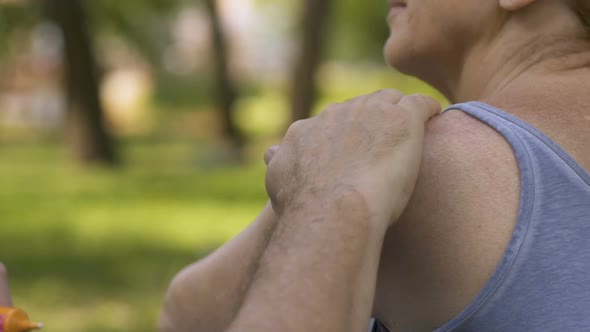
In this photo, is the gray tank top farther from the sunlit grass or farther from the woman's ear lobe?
the sunlit grass

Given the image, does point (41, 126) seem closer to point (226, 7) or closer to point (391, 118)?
point (226, 7)

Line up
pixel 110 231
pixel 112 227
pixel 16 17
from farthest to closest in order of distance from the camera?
pixel 16 17 → pixel 112 227 → pixel 110 231

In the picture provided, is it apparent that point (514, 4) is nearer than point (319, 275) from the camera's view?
No

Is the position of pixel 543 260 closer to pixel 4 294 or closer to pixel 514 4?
pixel 514 4

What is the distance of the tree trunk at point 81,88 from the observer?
503 inches

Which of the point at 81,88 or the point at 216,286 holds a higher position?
the point at 81,88

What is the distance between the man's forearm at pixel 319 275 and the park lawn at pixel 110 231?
4.34 m

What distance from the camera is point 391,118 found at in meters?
1.40

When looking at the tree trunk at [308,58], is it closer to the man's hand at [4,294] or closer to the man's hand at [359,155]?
the man's hand at [4,294]

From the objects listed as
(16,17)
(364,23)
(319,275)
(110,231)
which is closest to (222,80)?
(16,17)

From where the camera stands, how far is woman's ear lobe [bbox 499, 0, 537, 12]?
1649mm

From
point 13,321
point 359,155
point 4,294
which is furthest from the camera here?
point 4,294

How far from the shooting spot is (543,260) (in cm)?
136

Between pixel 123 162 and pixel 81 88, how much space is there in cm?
143
